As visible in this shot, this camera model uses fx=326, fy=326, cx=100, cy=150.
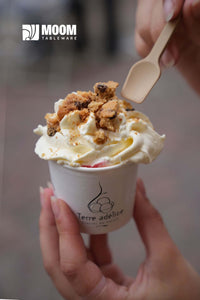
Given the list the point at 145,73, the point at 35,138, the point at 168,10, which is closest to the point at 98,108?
the point at 145,73

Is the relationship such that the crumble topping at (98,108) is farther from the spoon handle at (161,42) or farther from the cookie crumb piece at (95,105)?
the spoon handle at (161,42)

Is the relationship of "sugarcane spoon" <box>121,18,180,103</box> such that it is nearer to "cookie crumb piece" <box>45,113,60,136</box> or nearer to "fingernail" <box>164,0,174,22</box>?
"fingernail" <box>164,0,174,22</box>

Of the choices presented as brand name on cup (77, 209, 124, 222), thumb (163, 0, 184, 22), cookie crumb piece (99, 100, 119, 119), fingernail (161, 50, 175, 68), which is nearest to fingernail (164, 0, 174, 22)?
thumb (163, 0, 184, 22)

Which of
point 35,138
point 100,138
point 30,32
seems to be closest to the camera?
point 100,138

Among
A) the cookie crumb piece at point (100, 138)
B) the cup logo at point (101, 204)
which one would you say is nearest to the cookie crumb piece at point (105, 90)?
the cookie crumb piece at point (100, 138)

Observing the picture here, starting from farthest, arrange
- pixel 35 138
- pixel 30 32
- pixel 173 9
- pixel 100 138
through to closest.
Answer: pixel 35 138 < pixel 30 32 < pixel 173 9 < pixel 100 138

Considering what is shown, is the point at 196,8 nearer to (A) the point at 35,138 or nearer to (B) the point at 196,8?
(B) the point at 196,8

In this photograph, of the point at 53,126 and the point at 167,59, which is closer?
the point at 53,126
